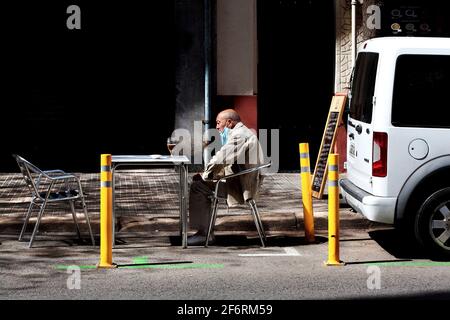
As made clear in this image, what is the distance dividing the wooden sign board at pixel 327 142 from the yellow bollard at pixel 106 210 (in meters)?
4.21

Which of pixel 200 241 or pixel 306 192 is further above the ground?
pixel 306 192

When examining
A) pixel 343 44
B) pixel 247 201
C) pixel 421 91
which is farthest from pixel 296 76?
pixel 421 91

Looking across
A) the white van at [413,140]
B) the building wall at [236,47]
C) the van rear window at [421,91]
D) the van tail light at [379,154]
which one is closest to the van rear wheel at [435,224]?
the white van at [413,140]

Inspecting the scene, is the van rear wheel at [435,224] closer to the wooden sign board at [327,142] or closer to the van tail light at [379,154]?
the van tail light at [379,154]

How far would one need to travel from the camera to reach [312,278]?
8.59 metres

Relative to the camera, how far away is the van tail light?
9289mm

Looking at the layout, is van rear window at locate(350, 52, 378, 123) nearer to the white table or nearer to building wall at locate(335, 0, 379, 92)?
the white table

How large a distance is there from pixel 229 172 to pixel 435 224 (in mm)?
1974

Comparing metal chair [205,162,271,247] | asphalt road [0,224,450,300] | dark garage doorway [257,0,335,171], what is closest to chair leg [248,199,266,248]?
metal chair [205,162,271,247]

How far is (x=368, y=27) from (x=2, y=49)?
5433 mm

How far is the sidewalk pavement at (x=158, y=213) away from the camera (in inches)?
437

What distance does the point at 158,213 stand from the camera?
38.6 feet

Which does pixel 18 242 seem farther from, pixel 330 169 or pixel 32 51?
pixel 32 51

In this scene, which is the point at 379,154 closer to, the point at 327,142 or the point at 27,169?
the point at 27,169
